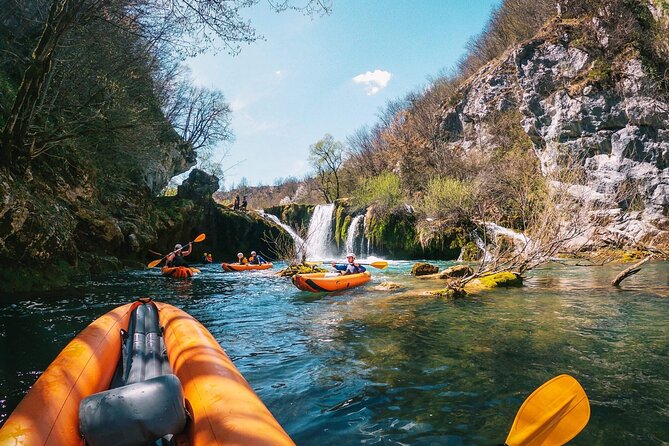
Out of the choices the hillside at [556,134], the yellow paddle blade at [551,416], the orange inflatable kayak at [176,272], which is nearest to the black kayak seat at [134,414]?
the yellow paddle blade at [551,416]

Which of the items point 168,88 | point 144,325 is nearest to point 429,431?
point 144,325

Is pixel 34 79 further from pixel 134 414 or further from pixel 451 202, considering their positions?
pixel 451 202

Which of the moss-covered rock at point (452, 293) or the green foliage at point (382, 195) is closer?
the moss-covered rock at point (452, 293)

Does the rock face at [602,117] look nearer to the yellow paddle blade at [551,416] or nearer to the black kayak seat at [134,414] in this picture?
the yellow paddle blade at [551,416]

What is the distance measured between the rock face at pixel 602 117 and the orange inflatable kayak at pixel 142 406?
15946mm

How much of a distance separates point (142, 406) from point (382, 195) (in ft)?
72.9

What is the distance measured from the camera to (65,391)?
2285mm

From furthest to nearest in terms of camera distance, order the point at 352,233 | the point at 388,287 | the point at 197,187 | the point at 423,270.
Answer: the point at 352,233, the point at 197,187, the point at 423,270, the point at 388,287

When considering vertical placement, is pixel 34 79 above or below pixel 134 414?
above

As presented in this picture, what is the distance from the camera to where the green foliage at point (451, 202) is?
20.9 metres

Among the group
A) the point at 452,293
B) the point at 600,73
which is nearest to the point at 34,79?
the point at 452,293

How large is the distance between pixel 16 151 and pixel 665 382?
430 inches

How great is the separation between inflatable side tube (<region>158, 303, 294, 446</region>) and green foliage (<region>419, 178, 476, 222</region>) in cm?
1921

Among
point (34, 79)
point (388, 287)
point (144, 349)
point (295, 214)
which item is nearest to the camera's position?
point (144, 349)
